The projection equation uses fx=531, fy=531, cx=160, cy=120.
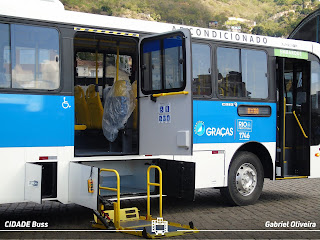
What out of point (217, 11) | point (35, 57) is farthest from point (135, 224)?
point (217, 11)

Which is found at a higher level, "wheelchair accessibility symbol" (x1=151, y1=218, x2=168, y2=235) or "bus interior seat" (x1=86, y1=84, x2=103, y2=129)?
"bus interior seat" (x1=86, y1=84, x2=103, y2=129)

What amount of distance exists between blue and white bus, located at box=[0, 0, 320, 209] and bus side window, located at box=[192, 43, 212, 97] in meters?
0.02

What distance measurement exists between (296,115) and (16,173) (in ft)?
20.0

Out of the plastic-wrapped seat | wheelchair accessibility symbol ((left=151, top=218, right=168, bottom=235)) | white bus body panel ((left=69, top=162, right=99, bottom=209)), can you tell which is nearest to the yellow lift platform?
wheelchair accessibility symbol ((left=151, top=218, right=168, bottom=235))

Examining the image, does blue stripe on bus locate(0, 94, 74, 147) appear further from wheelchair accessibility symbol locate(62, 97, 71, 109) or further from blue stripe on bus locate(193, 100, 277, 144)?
blue stripe on bus locate(193, 100, 277, 144)

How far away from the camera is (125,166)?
8922mm

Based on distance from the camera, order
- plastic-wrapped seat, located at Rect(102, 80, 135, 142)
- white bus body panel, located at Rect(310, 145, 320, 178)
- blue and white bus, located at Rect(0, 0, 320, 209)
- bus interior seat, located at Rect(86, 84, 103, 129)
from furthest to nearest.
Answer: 1. white bus body panel, located at Rect(310, 145, 320, 178)
2. bus interior seat, located at Rect(86, 84, 103, 129)
3. plastic-wrapped seat, located at Rect(102, 80, 135, 142)
4. blue and white bus, located at Rect(0, 0, 320, 209)

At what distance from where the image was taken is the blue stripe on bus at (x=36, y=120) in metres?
7.38

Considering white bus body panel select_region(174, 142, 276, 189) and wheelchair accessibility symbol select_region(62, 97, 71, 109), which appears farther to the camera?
white bus body panel select_region(174, 142, 276, 189)

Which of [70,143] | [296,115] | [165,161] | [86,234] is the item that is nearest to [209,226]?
[165,161]

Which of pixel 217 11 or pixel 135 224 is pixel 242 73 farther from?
pixel 217 11

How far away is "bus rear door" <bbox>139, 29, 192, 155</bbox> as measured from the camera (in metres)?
7.88

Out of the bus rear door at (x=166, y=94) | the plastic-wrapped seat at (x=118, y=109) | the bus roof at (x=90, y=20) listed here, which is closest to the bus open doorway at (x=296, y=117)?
the bus roof at (x=90, y=20)
